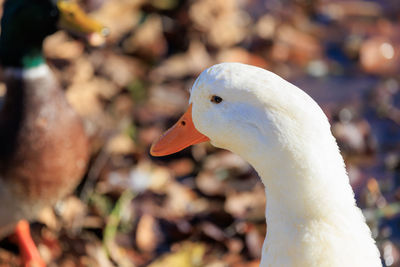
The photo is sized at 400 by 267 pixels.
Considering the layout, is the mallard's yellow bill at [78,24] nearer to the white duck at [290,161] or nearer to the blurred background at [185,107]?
the blurred background at [185,107]

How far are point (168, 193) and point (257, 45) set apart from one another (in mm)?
1534

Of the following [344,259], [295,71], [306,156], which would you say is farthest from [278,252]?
[295,71]

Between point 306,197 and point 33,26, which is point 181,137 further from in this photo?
point 33,26

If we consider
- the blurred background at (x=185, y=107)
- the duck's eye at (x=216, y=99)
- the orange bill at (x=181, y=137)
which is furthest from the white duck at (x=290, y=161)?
the blurred background at (x=185, y=107)

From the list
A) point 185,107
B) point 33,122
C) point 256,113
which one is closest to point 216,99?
point 256,113

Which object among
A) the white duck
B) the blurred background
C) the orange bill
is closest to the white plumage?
the white duck

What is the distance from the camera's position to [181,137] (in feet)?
6.53

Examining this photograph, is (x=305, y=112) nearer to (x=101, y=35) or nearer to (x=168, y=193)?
(x=101, y=35)

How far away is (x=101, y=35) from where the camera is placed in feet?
10.2

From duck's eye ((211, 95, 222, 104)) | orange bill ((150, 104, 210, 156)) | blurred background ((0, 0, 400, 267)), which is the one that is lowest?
blurred background ((0, 0, 400, 267))

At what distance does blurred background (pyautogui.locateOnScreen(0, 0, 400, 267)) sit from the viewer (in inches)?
126

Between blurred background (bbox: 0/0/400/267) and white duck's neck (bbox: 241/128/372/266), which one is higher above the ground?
white duck's neck (bbox: 241/128/372/266)

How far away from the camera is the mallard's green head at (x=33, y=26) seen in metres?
2.99

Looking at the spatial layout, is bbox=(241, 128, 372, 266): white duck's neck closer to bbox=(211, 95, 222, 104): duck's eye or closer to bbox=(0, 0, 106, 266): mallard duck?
bbox=(211, 95, 222, 104): duck's eye
